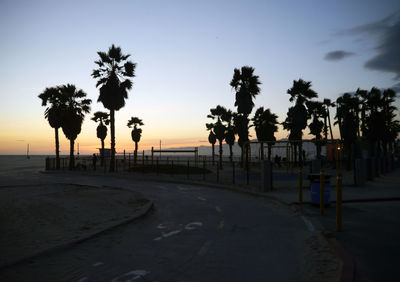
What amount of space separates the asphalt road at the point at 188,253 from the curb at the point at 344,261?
534mm

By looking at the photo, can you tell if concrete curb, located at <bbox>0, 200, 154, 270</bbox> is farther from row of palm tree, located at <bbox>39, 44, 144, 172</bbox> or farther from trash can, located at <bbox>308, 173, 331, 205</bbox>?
row of palm tree, located at <bbox>39, 44, 144, 172</bbox>

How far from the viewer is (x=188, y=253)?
231 inches

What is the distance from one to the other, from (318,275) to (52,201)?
994cm

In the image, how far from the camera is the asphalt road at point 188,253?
15.5ft

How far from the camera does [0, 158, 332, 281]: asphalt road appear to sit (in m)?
4.71

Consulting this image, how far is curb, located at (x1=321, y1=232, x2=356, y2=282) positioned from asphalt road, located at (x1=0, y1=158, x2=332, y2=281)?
0.53m

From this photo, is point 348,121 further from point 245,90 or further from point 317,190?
point 317,190

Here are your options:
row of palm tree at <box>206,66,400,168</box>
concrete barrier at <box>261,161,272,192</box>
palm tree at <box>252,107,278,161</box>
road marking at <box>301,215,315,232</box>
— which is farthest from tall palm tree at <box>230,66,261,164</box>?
road marking at <box>301,215,315,232</box>

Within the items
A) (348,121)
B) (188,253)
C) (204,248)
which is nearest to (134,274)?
(188,253)

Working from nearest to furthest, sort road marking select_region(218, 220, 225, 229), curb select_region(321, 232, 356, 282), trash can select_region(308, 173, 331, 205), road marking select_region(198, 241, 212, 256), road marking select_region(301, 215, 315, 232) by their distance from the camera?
curb select_region(321, 232, 356, 282) → road marking select_region(198, 241, 212, 256) → road marking select_region(301, 215, 315, 232) → road marking select_region(218, 220, 225, 229) → trash can select_region(308, 173, 331, 205)

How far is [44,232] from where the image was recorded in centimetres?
722

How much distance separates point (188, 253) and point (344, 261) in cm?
274

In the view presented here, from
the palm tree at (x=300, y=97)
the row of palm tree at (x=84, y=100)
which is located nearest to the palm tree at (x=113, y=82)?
the row of palm tree at (x=84, y=100)

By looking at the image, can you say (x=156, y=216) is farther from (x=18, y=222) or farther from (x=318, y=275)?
(x=318, y=275)
